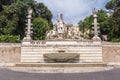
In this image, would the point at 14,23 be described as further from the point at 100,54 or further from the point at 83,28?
the point at 83,28

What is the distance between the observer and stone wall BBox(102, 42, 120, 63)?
103ft

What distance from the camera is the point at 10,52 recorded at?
1242 inches

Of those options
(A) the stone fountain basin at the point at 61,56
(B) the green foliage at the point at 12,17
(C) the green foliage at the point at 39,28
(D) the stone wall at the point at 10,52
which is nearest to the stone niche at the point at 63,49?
(D) the stone wall at the point at 10,52

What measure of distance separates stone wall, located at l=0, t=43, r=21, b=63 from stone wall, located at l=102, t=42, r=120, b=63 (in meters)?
9.70

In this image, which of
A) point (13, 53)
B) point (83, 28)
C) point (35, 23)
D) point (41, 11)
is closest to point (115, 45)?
point (13, 53)

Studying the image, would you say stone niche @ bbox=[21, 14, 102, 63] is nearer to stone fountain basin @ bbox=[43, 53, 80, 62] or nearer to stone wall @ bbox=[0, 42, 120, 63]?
stone wall @ bbox=[0, 42, 120, 63]

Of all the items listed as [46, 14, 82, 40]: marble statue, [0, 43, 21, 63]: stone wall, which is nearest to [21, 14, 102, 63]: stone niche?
[0, 43, 21, 63]: stone wall

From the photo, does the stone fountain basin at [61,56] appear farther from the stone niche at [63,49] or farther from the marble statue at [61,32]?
the marble statue at [61,32]

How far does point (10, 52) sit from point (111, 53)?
11.4m

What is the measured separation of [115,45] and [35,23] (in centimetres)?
2145

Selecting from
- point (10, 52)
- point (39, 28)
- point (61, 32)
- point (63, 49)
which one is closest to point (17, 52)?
point (10, 52)

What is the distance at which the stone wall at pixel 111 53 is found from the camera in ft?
103

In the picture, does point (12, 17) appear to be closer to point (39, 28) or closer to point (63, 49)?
point (39, 28)

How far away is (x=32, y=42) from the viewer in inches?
1249
